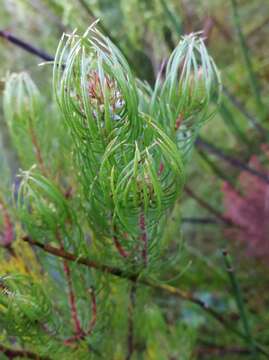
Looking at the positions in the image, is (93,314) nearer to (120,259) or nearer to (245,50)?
(120,259)

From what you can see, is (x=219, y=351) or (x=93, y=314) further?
(x=219, y=351)

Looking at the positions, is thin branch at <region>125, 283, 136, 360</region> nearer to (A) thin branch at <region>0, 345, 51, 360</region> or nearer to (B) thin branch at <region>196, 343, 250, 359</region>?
(A) thin branch at <region>0, 345, 51, 360</region>

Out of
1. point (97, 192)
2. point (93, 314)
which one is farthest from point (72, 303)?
point (97, 192)

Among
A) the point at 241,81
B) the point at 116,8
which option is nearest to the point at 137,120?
the point at 116,8

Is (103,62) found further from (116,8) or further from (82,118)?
(116,8)

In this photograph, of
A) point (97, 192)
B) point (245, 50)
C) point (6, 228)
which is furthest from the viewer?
point (245, 50)

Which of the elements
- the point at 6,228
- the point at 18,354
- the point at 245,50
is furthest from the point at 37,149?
the point at 245,50

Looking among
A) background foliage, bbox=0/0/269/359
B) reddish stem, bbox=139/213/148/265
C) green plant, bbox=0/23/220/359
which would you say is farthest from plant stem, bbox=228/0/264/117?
reddish stem, bbox=139/213/148/265

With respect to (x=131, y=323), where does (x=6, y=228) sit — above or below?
above

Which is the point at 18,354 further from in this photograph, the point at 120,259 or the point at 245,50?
the point at 245,50

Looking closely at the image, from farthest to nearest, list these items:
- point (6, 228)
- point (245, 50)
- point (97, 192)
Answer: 1. point (245, 50)
2. point (6, 228)
3. point (97, 192)

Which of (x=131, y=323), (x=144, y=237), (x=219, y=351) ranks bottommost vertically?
(x=219, y=351)
